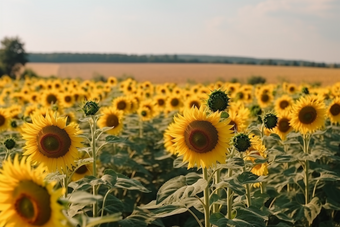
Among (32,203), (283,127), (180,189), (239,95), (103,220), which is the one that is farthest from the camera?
(239,95)

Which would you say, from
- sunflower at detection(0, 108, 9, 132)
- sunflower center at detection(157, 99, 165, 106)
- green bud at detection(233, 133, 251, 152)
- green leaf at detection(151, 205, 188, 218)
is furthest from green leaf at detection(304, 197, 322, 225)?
sunflower center at detection(157, 99, 165, 106)

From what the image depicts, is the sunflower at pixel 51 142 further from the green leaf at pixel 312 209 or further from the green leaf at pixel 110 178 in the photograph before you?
the green leaf at pixel 312 209

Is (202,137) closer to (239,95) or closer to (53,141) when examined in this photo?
(53,141)

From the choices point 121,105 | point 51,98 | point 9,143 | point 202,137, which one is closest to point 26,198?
point 202,137

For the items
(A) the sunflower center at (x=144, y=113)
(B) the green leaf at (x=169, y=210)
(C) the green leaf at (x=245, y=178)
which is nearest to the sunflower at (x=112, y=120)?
(A) the sunflower center at (x=144, y=113)

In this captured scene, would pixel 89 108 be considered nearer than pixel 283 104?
Yes

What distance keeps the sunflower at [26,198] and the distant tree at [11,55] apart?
162 ft

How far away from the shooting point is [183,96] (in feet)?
31.3

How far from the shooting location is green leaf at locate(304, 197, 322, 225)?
4.18 metres

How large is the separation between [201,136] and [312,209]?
2.07 meters

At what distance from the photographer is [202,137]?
2.97m

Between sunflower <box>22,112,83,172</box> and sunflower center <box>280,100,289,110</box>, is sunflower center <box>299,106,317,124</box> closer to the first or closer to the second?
sunflower center <box>280,100,289,110</box>

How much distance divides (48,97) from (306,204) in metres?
6.13

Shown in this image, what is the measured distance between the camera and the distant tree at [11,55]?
4834cm
